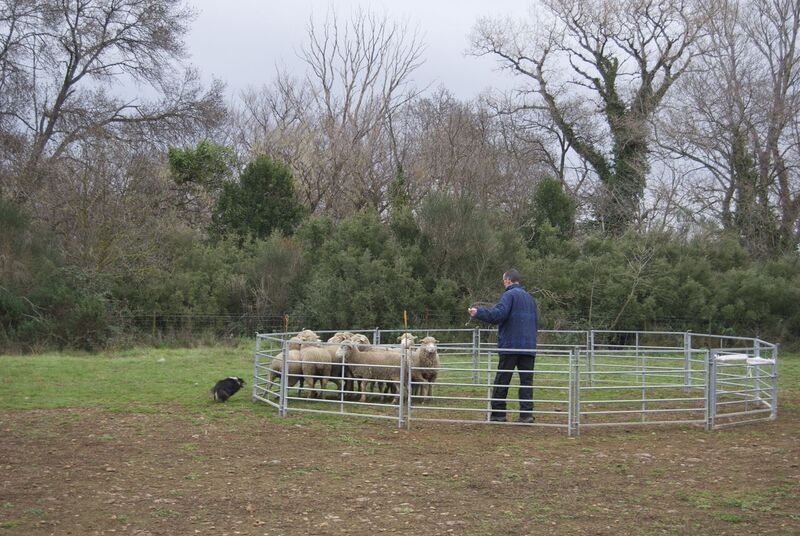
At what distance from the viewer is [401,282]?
24594 mm

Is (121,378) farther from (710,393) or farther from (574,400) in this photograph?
(710,393)

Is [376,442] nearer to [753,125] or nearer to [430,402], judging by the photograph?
[430,402]

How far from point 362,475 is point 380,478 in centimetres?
20

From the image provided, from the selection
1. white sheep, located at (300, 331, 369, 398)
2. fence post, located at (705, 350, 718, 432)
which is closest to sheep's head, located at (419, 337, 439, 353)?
white sheep, located at (300, 331, 369, 398)

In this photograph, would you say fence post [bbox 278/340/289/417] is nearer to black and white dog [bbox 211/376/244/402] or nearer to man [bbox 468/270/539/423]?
black and white dog [bbox 211/376/244/402]

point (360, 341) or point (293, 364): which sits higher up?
point (360, 341)

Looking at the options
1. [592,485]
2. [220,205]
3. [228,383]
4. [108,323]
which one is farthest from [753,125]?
[592,485]

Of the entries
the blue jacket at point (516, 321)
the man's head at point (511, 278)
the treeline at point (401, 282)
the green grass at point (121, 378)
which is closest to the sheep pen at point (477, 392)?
the blue jacket at point (516, 321)

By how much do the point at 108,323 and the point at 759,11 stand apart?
2427cm

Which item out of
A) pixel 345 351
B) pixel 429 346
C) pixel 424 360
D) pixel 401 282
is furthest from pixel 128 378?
pixel 401 282

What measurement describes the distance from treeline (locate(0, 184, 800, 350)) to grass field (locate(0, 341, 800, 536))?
11.8 m

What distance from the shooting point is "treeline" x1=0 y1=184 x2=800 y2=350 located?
23984mm

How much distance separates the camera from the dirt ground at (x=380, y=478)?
22.0ft

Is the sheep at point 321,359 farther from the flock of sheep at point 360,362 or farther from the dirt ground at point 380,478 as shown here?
the dirt ground at point 380,478
